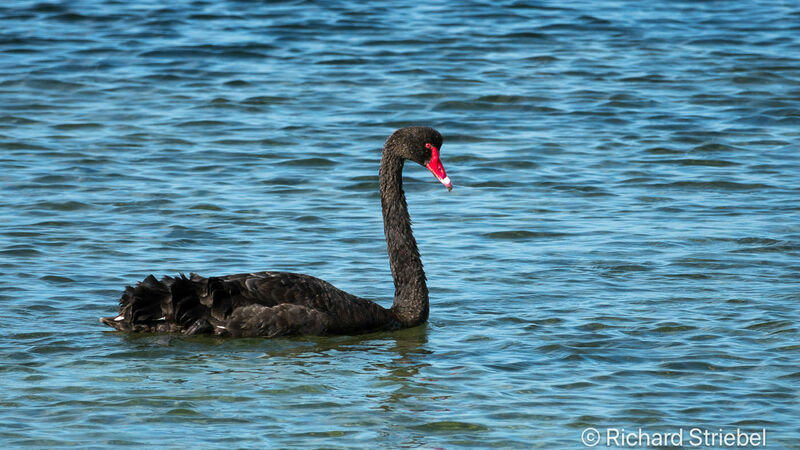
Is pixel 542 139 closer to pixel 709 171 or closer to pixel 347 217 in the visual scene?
pixel 709 171

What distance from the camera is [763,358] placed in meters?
8.20

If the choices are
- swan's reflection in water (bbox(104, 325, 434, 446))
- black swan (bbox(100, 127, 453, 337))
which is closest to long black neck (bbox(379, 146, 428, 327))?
black swan (bbox(100, 127, 453, 337))

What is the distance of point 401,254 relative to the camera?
9352mm

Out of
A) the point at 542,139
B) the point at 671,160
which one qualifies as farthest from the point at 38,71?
the point at 671,160

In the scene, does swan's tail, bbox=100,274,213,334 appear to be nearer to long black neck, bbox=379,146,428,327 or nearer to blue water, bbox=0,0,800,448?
blue water, bbox=0,0,800,448

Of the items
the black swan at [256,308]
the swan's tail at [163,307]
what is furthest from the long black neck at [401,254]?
the swan's tail at [163,307]

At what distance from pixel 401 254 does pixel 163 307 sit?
1.82m

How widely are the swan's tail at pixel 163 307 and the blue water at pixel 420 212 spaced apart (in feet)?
0.44

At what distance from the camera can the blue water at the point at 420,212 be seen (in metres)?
7.42

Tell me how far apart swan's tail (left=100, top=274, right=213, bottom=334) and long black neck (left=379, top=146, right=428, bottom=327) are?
1404 millimetres

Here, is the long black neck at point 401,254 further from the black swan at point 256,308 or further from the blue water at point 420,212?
the blue water at point 420,212

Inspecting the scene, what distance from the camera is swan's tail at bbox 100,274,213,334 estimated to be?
8266mm

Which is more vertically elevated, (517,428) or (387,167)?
(387,167)

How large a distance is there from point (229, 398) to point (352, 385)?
0.75 metres
